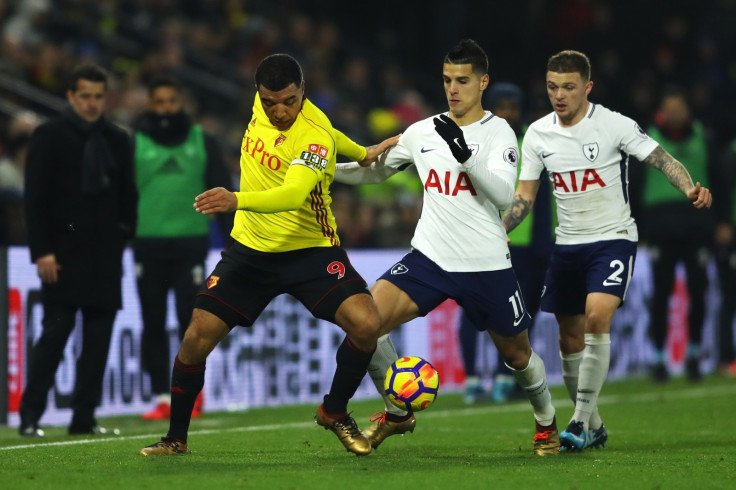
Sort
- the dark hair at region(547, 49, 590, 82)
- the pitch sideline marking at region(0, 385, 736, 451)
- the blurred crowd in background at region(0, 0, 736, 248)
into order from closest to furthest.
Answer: the dark hair at region(547, 49, 590, 82)
the pitch sideline marking at region(0, 385, 736, 451)
the blurred crowd in background at region(0, 0, 736, 248)

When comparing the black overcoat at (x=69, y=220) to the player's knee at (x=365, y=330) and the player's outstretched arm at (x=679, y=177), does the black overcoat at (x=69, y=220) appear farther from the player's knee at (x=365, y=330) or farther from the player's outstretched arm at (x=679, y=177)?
the player's outstretched arm at (x=679, y=177)

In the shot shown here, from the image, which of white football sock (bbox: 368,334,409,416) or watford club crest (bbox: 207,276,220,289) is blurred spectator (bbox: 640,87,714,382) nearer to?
white football sock (bbox: 368,334,409,416)

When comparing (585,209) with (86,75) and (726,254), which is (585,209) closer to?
(86,75)

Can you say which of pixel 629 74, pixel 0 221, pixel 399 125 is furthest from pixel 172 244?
pixel 629 74

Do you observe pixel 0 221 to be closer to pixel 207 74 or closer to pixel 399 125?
pixel 207 74

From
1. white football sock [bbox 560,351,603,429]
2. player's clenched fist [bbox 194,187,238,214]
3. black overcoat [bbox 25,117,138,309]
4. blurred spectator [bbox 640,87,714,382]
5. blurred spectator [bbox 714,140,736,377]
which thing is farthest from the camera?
blurred spectator [bbox 714,140,736,377]

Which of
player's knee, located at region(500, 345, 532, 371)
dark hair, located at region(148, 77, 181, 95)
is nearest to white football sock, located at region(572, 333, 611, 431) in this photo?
player's knee, located at region(500, 345, 532, 371)

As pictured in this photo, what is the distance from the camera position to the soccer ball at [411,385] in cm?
770

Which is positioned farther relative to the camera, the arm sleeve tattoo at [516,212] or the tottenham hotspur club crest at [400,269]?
the arm sleeve tattoo at [516,212]

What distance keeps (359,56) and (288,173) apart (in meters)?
15.8

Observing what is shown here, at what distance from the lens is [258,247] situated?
7445 mm

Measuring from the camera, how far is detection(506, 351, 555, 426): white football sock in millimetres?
7961

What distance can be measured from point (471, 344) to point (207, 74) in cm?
785

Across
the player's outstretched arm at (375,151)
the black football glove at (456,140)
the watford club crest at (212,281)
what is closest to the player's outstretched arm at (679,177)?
the black football glove at (456,140)
